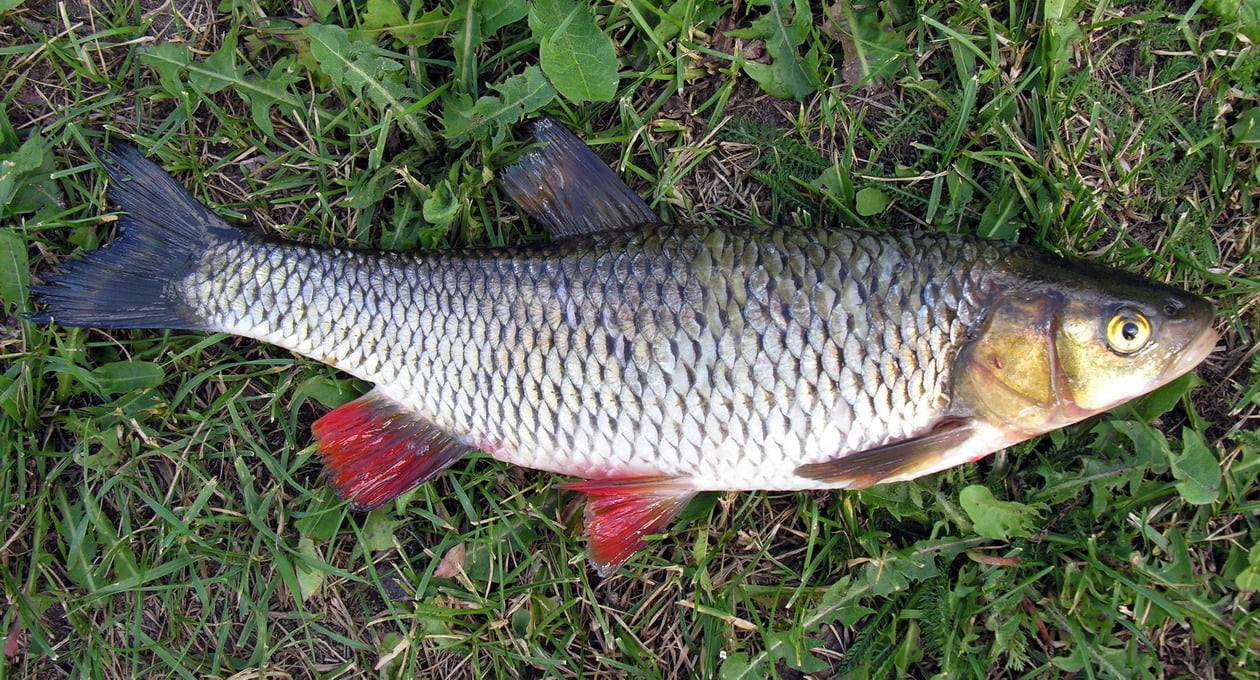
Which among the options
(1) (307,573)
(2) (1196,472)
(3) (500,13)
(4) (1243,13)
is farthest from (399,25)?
(2) (1196,472)

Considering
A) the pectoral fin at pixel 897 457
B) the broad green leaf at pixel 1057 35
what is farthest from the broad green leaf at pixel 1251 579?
the broad green leaf at pixel 1057 35

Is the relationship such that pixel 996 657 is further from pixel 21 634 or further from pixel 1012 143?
pixel 21 634

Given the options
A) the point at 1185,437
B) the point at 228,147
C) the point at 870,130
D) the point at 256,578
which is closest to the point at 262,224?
the point at 228,147

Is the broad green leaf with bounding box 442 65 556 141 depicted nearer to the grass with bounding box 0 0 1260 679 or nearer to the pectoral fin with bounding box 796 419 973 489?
the grass with bounding box 0 0 1260 679

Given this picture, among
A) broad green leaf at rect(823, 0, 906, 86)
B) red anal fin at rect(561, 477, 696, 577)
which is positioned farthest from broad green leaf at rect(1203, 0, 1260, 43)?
red anal fin at rect(561, 477, 696, 577)

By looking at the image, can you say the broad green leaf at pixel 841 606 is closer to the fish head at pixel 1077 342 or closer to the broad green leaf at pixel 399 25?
the fish head at pixel 1077 342

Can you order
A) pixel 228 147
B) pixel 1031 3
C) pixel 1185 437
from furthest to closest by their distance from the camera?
pixel 228 147, pixel 1031 3, pixel 1185 437
